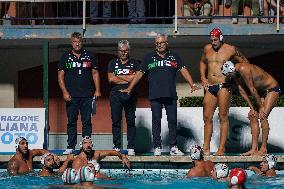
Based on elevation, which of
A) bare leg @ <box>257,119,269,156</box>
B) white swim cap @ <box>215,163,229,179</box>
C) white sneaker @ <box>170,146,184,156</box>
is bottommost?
white swim cap @ <box>215,163,229,179</box>

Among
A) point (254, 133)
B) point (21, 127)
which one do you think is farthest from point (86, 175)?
point (21, 127)

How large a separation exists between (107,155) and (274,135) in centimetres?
378

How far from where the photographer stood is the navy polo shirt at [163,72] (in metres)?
16.6

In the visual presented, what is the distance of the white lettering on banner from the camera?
17984 mm

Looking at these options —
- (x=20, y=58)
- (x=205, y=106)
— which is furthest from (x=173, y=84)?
(x=20, y=58)

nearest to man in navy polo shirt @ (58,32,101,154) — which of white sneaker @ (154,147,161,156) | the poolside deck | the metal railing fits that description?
the poolside deck

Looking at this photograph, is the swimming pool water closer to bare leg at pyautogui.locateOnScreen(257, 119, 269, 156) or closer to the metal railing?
bare leg at pyautogui.locateOnScreen(257, 119, 269, 156)

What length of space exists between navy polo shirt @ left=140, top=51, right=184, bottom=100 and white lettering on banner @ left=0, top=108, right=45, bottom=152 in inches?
105

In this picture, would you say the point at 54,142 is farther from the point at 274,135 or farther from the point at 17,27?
the point at 274,135

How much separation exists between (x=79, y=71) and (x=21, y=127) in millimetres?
2006

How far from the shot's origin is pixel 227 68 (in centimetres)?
1596

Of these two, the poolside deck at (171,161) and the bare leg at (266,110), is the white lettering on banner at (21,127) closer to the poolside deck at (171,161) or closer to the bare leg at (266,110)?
the poolside deck at (171,161)

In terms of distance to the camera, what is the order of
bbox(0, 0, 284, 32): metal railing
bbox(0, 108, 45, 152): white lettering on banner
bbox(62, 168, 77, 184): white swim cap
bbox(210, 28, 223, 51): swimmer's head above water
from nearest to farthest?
bbox(62, 168, 77, 184): white swim cap
bbox(210, 28, 223, 51): swimmer's head above water
bbox(0, 108, 45, 152): white lettering on banner
bbox(0, 0, 284, 32): metal railing

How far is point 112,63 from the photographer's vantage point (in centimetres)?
1695
